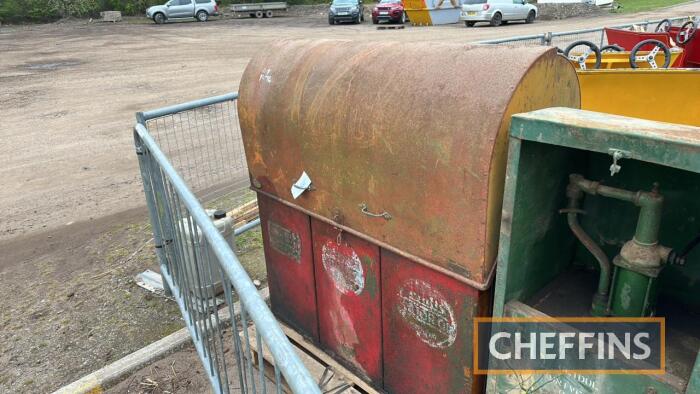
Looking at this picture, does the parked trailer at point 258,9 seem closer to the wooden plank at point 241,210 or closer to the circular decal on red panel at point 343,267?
the wooden plank at point 241,210

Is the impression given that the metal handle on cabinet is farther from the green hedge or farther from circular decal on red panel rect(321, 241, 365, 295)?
the green hedge

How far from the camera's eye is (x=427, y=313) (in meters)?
2.27

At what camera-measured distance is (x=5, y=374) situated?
316cm

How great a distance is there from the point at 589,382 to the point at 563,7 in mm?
31998

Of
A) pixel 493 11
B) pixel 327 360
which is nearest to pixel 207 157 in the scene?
pixel 327 360

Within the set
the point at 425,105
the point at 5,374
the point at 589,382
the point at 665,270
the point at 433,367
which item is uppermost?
the point at 425,105

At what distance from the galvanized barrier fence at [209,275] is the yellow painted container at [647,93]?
3107 mm

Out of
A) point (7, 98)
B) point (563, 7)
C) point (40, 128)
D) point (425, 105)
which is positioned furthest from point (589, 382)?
point (563, 7)

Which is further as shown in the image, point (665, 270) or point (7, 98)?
point (7, 98)

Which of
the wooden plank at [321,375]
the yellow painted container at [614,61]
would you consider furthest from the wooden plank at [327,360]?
the yellow painted container at [614,61]

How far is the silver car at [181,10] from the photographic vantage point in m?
30.6

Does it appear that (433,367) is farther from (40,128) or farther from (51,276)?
(40,128)

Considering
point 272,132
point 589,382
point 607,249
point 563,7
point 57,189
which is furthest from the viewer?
point 563,7

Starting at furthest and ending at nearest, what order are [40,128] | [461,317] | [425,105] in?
[40,128] < [461,317] < [425,105]
